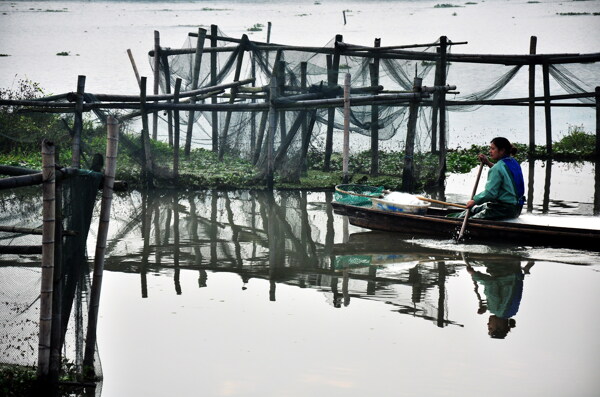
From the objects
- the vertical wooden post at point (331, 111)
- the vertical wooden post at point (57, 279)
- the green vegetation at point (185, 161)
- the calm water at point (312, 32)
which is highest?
the calm water at point (312, 32)

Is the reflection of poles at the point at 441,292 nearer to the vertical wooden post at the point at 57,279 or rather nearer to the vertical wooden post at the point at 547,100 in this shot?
the vertical wooden post at the point at 57,279

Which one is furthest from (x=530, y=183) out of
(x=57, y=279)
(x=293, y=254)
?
(x=57, y=279)

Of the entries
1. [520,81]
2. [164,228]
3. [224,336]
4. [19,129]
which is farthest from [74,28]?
[224,336]

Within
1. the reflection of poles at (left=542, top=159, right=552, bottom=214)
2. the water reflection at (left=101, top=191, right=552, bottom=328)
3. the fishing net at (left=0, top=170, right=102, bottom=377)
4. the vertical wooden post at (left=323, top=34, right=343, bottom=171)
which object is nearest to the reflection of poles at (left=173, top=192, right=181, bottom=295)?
the water reflection at (left=101, top=191, right=552, bottom=328)

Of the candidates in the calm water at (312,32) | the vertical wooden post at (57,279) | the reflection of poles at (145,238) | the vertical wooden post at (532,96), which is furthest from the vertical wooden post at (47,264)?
the vertical wooden post at (532,96)

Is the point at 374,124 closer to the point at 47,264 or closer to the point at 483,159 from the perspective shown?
the point at 483,159

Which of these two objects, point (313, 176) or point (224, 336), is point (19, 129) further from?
point (224, 336)

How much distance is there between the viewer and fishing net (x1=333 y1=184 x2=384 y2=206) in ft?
35.5

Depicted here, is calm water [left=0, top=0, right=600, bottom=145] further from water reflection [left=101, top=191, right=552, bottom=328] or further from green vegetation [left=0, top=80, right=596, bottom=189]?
water reflection [left=101, top=191, right=552, bottom=328]

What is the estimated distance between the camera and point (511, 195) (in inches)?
387

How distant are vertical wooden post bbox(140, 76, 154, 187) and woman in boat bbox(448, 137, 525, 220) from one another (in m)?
5.34

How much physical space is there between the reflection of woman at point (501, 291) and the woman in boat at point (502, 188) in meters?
0.80

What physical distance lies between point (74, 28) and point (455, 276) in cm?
4981

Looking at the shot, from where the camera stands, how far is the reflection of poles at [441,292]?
746cm
